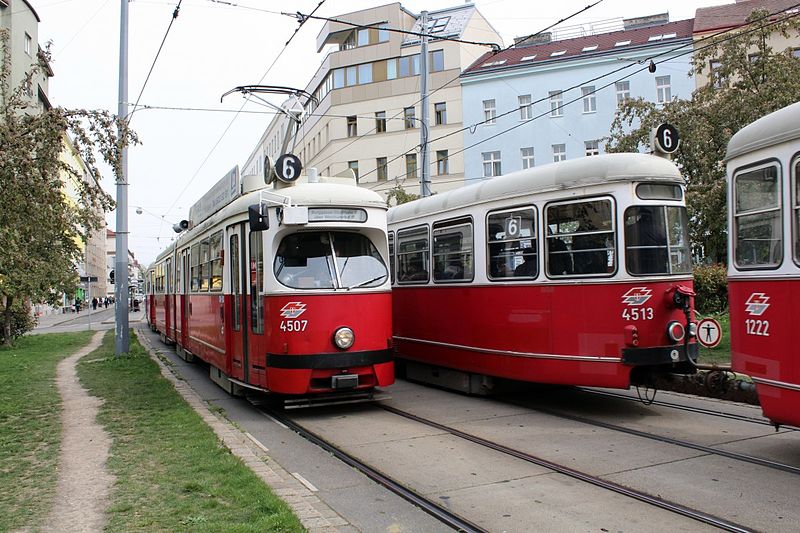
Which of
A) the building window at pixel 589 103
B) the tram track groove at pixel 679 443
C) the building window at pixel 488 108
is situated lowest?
the tram track groove at pixel 679 443

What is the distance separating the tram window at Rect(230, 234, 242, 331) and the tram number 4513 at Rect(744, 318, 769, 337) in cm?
680

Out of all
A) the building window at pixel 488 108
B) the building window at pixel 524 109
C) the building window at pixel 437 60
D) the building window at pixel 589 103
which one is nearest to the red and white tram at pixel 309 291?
the building window at pixel 589 103

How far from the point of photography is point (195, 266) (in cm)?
1460

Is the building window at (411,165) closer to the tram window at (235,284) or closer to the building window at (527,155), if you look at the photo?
the building window at (527,155)

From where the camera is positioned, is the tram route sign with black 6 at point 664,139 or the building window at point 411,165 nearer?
the tram route sign with black 6 at point 664,139

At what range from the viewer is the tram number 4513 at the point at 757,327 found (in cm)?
659

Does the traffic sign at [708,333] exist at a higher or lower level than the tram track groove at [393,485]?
higher

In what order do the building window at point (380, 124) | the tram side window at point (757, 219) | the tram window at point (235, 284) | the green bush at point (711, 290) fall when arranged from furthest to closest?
1. the building window at point (380, 124)
2. the green bush at point (711, 290)
3. the tram window at point (235, 284)
4. the tram side window at point (757, 219)

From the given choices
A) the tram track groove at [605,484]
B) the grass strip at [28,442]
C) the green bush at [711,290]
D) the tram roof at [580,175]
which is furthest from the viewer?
the green bush at [711,290]

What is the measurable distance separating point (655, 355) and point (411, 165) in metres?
36.2

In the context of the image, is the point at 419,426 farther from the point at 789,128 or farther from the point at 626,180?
the point at 789,128

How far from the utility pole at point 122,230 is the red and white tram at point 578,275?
10.6m

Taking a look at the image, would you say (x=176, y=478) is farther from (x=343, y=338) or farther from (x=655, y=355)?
(x=655, y=355)

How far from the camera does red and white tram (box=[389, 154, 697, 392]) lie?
8.83m
